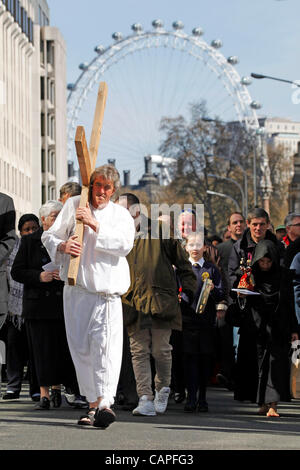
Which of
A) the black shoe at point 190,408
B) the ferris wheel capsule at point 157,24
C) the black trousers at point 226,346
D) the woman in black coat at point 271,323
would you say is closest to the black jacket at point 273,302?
the woman in black coat at point 271,323

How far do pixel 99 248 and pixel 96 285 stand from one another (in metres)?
0.28

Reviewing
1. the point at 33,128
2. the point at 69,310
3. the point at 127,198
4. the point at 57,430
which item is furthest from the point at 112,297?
the point at 33,128

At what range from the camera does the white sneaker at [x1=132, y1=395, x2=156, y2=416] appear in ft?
35.1

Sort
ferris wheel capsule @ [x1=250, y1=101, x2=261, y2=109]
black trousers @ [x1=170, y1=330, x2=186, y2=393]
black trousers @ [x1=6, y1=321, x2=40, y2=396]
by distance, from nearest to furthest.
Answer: black trousers @ [x1=170, y1=330, x2=186, y2=393], black trousers @ [x1=6, y1=321, x2=40, y2=396], ferris wheel capsule @ [x1=250, y1=101, x2=261, y2=109]

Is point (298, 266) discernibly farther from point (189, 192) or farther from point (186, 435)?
point (189, 192)

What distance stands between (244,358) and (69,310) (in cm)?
253

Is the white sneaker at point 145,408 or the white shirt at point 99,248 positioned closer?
the white shirt at point 99,248

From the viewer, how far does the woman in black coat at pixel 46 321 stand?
36.1 feet

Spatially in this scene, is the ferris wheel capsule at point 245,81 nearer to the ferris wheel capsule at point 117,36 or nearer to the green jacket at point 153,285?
the ferris wheel capsule at point 117,36

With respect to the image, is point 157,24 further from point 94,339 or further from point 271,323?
point 94,339

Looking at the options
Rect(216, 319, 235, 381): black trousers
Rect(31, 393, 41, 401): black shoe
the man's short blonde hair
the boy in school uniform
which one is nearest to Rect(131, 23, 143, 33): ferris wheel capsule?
Rect(216, 319, 235, 381): black trousers

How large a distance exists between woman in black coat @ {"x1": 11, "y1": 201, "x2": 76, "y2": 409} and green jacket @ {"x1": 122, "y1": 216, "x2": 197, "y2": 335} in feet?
2.16

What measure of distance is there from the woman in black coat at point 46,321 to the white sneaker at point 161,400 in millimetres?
795

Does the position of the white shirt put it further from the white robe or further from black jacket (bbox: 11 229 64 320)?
black jacket (bbox: 11 229 64 320)
